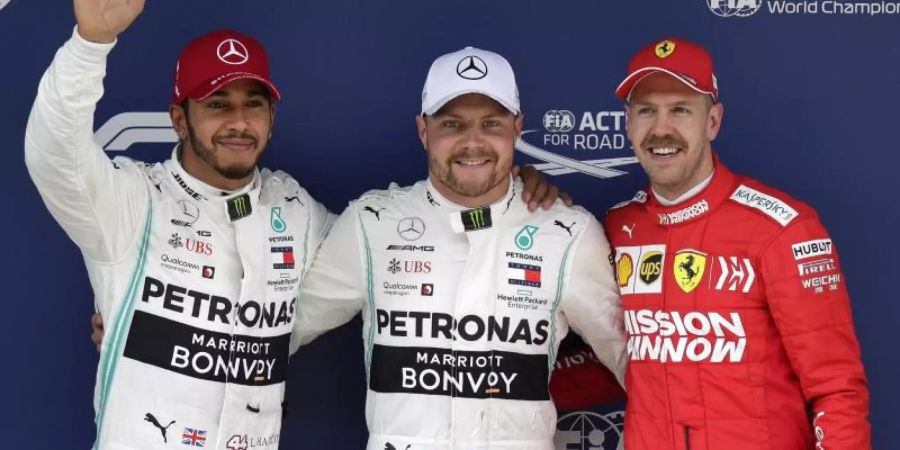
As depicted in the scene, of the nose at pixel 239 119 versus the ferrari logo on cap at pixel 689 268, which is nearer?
the ferrari logo on cap at pixel 689 268

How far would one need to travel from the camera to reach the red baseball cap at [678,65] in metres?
2.74

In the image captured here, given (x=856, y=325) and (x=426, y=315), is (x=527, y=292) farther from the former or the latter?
(x=856, y=325)

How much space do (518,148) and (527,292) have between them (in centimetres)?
70

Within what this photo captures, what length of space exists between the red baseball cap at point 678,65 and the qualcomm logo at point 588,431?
1044 millimetres

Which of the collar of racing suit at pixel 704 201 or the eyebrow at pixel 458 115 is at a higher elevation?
the eyebrow at pixel 458 115

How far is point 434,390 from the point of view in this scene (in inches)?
110

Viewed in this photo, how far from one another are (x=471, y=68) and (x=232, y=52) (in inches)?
22.5

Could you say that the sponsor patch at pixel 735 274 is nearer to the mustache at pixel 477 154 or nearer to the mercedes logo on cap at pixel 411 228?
the mustache at pixel 477 154

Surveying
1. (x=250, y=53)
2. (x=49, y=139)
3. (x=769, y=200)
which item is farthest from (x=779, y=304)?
(x=49, y=139)

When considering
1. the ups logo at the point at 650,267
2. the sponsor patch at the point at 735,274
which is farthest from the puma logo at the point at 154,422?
the sponsor patch at the point at 735,274

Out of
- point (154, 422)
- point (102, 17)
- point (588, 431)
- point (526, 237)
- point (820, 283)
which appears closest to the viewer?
point (102, 17)

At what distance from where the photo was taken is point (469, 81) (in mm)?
2842

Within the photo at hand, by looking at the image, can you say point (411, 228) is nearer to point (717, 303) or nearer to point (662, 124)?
point (662, 124)

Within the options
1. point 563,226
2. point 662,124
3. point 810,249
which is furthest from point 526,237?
point 810,249
